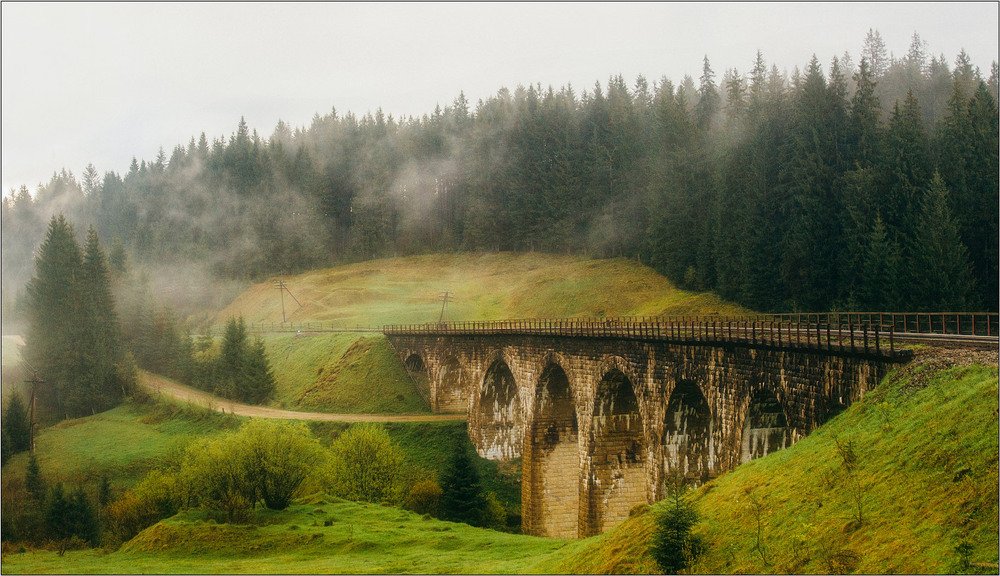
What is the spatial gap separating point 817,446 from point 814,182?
63.7m

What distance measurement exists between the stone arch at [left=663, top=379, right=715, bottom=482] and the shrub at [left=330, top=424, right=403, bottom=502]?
23896 millimetres

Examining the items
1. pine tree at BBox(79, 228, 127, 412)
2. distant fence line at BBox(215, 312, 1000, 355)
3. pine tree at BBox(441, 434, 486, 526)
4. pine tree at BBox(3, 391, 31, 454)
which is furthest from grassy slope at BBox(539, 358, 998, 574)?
pine tree at BBox(79, 228, 127, 412)

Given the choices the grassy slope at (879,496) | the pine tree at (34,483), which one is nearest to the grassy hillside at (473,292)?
the pine tree at (34,483)

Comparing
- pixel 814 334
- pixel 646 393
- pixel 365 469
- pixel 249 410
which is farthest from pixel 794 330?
pixel 249 410

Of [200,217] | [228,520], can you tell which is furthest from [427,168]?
[228,520]

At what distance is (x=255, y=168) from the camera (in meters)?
183

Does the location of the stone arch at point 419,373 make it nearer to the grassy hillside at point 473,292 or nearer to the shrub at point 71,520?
the grassy hillside at point 473,292

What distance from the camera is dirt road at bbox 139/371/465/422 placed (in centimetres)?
7925

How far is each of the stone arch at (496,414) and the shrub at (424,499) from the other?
12.6 m

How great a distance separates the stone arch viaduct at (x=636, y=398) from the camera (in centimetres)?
2984

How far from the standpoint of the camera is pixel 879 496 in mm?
19484

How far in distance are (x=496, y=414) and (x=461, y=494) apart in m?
17.6

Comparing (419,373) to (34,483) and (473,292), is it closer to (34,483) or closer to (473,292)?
(34,483)

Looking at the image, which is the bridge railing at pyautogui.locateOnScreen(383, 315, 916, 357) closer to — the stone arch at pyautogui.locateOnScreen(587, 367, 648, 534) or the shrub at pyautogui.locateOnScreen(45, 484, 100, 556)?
the stone arch at pyautogui.locateOnScreen(587, 367, 648, 534)
